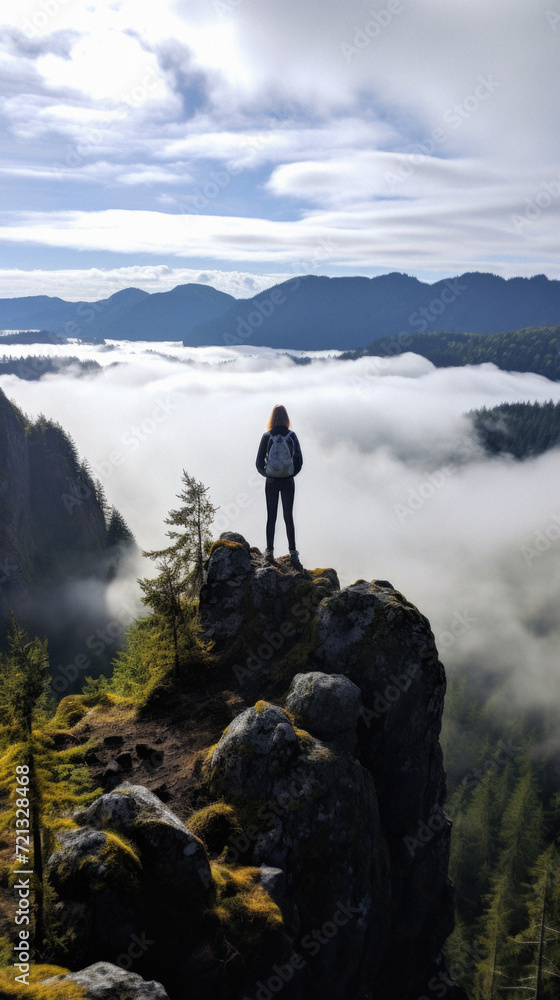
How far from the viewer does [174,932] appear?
9.96 meters

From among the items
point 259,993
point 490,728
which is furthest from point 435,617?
point 259,993

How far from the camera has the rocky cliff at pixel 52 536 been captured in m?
101

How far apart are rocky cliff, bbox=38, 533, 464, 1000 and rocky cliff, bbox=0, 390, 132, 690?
88517 millimetres

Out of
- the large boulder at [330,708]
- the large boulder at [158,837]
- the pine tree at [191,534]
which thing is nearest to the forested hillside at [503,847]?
the large boulder at [330,708]

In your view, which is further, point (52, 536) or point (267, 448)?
point (52, 536)

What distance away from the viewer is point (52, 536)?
123 m

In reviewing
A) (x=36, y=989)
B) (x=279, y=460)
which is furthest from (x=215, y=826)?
(x=279, y=460)

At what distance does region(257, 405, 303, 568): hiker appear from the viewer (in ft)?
60.7

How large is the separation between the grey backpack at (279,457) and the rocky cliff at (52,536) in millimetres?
89974

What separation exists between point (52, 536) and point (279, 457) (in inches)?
4708

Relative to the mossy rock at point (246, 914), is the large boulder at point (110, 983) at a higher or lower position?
higher

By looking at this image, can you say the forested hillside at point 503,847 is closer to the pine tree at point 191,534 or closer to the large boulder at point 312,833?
the large boulder at point 312,833

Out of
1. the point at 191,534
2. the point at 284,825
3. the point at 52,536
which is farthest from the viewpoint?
the point at 52,536

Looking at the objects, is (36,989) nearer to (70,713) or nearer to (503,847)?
(70,713)
